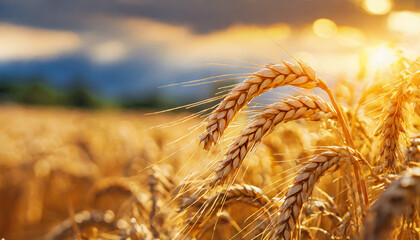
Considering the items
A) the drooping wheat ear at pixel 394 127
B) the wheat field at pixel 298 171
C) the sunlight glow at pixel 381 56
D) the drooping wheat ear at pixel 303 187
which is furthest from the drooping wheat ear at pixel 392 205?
the sunlight glow at pixel 381 56

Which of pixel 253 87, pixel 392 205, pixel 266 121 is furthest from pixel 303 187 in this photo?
pixel 392 205

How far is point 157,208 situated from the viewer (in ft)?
6.59

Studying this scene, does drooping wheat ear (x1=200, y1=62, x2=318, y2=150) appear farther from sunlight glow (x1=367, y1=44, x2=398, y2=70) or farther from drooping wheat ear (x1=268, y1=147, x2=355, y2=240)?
sunlight glow (x1=367, y1=44, x2=398, y2=70)

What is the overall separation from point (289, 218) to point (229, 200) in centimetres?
42

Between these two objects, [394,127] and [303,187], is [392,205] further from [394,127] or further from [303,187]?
[394,127]

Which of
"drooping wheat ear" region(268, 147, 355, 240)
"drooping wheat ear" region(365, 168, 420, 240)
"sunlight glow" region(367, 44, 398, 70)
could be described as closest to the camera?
"drooping wheat ear" region(365, 168, 420, 240)

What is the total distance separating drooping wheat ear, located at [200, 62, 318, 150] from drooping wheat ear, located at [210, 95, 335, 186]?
6 cm

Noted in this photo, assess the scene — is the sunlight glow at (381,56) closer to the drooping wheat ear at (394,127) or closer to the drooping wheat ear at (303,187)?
the drooping wheat ear at (394,127)

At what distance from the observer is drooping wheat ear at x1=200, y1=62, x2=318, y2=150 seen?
45.6 inches

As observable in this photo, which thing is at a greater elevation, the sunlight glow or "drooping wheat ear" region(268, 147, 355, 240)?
the sunlight glow

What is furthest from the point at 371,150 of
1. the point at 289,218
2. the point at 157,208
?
the point at 157,208

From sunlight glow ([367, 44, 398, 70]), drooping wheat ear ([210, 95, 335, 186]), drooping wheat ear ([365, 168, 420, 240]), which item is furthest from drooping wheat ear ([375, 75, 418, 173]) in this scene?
drooping wheat ear ([365, 168, 420, 240])

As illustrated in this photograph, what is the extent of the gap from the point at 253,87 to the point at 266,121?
0.39 feet

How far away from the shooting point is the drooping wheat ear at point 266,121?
1.18 meters
